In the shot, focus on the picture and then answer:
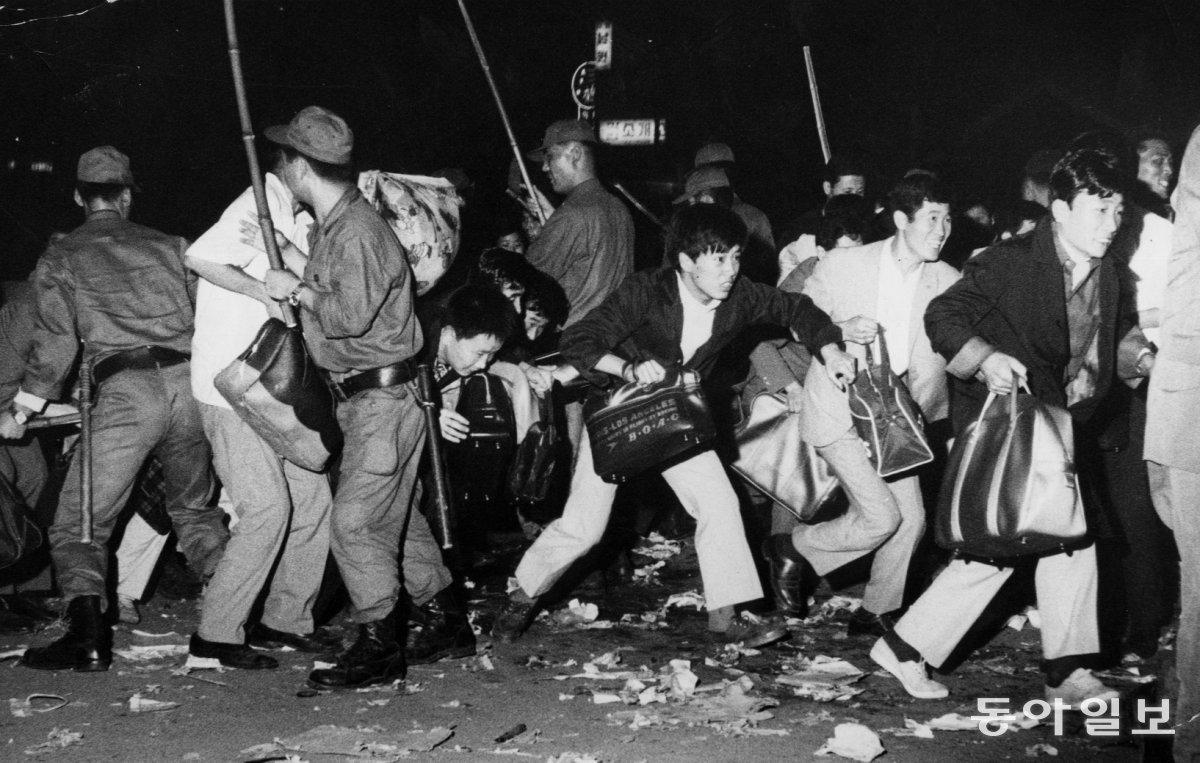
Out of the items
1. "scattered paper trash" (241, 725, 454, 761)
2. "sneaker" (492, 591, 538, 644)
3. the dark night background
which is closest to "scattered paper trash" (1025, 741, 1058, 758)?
"scattered paper trash" (241, 725, 454, 761)

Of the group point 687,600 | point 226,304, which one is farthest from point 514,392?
point 226,304

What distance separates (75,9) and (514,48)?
458 centimetres

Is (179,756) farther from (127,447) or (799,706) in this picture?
(799,706)

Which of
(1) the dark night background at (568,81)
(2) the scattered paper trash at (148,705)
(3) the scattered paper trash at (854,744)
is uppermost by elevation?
(1) the dark night background at (568,81)

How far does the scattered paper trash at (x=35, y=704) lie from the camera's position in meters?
4.88

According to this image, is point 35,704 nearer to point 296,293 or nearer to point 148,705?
point 148,705

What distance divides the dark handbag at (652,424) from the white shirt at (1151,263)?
2.21 metres

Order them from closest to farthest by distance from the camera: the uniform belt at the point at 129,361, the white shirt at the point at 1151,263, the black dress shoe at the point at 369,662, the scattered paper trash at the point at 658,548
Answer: the black dress shoe at the point at 369,662 < the uniform belt at the point at 129,361 < the white shirt at the point at 1151,263 < the scattered paper trash at the point at 658,548

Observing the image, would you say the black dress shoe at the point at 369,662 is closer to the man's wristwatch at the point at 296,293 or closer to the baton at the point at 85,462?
the baton at the point at 85,462

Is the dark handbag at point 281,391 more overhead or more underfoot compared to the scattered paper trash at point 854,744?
more overhead

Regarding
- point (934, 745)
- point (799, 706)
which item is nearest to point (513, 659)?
point (799, 706)

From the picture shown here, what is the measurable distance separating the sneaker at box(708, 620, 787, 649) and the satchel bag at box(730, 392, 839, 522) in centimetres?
75

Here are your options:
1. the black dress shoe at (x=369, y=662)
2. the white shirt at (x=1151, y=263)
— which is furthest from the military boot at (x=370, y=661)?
the white shirt at (x=1151, y=263)

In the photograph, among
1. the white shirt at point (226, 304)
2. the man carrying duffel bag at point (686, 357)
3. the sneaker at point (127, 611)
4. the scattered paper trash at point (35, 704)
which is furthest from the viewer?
the sneaker at point (127, 611)
